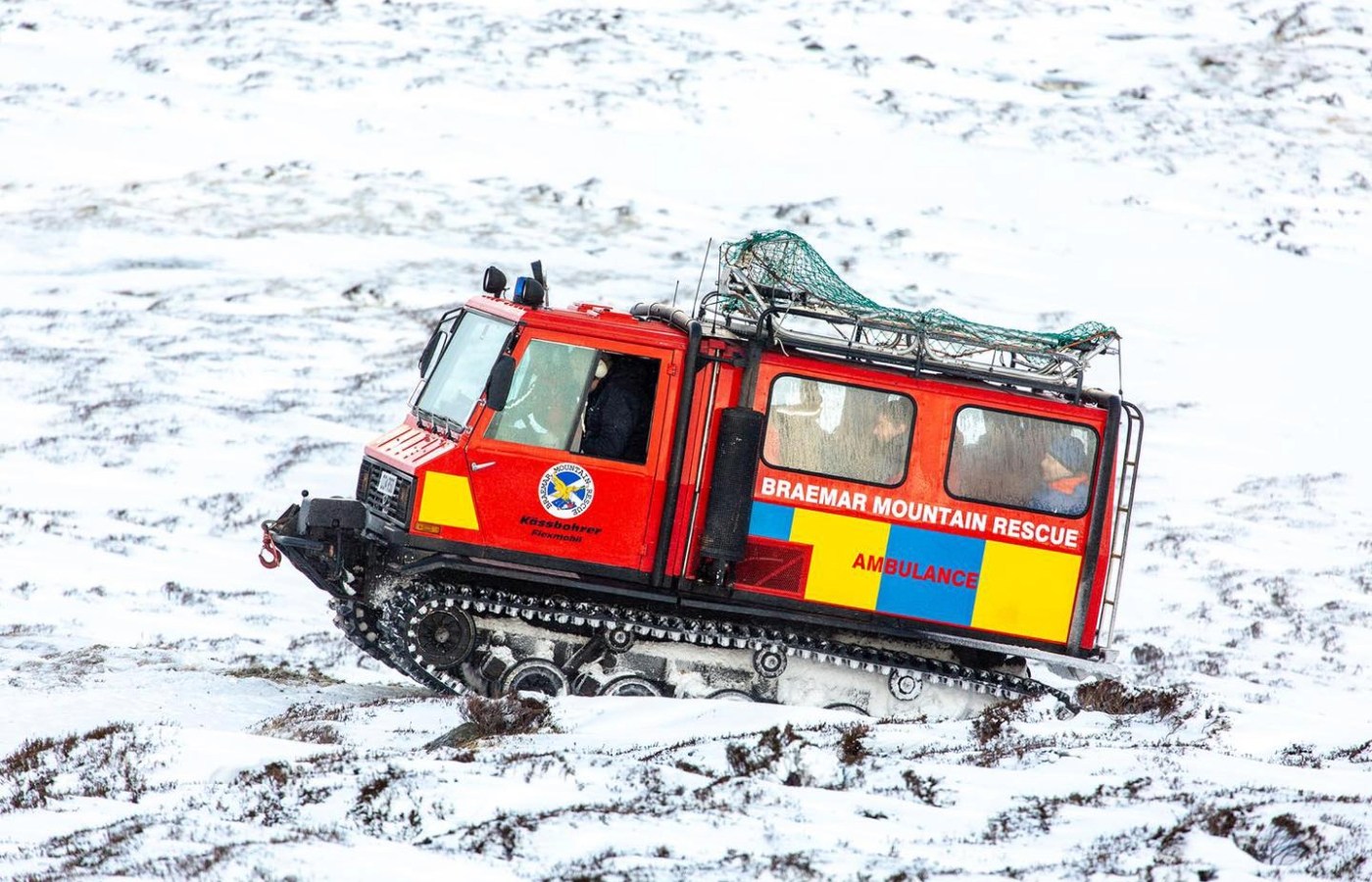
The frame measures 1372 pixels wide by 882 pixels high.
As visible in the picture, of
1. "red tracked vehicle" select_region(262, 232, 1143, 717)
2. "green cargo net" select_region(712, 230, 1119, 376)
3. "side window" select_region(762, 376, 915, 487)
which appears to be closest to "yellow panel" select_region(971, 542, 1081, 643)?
"red tracked vehicle" select_region(262, 232, 1143, 717)

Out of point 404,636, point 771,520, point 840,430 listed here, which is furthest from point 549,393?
point 840,430

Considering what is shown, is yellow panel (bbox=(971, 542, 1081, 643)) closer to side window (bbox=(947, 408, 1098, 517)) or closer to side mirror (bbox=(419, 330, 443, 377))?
side window (bbox=(947, 408, 1098, 517))

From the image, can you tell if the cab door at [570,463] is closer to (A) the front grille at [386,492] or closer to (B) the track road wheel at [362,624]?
(A) the front grille at [386,492]

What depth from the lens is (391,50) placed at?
47.2 metres

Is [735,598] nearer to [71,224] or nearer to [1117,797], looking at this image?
[1117,797]

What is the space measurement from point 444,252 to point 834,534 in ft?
81.6

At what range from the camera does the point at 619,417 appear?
9.94m

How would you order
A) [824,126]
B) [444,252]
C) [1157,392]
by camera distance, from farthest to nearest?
[824,126] → [444,252] → [1157,392]

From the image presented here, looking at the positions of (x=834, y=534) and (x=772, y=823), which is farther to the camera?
(x=834, y=534)

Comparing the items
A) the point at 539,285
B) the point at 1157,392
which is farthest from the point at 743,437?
the point at 1157,392

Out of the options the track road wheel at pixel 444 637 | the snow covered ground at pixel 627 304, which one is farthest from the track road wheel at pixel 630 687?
the track road wheel at pixel 444 637

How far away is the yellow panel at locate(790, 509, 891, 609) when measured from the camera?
32.9 ft

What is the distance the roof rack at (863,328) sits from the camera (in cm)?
1009

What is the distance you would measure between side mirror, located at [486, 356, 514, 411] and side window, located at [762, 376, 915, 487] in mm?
1778
